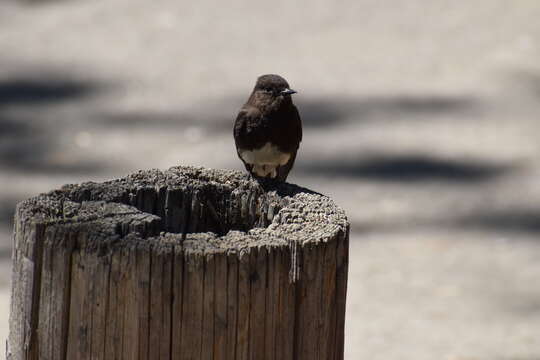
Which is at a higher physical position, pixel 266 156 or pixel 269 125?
pixel 269 125

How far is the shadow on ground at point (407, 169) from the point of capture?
807cm

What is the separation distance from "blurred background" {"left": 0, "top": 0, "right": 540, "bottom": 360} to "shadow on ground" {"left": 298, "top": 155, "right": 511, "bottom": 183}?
0.02m

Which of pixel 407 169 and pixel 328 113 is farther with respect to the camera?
pixel 328 113

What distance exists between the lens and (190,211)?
3354mm

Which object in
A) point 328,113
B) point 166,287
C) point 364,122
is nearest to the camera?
point 166,287

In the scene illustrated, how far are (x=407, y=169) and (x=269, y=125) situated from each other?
10.3ft

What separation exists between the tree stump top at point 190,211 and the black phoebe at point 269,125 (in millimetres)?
1747

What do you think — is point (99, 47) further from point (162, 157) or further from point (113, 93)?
point (162, 157)

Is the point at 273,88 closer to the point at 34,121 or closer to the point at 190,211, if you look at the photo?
the point at 190,211

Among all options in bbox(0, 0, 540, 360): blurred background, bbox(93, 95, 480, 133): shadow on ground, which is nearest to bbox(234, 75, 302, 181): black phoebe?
bbox(0, 0, 540, 360): blurred background

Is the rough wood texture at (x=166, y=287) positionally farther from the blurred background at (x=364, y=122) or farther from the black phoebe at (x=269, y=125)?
the blurred background at (x=364, y=122)

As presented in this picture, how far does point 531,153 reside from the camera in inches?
331

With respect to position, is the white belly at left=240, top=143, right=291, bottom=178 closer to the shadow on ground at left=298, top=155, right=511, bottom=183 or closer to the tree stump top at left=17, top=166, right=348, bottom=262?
the tree stump top at left=17, top=166, right=348, bottom=262

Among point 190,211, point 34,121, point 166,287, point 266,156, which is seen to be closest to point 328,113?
point 34,121
